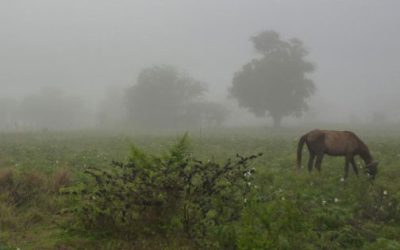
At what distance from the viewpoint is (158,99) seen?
80.9m

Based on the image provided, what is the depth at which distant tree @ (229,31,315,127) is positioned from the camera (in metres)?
65.2

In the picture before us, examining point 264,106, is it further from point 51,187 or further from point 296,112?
point 51,187

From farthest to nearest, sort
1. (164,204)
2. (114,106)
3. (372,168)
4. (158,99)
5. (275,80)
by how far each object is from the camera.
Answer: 1. (114,106)
2. (158,99)
3. (275,80)
4. (372,168)
5. (164,204)

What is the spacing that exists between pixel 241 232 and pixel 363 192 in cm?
597

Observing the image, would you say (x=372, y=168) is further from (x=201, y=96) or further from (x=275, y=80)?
(x=201, y=96)

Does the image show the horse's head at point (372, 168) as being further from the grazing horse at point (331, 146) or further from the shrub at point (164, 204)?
the shrub at point (164, 204)

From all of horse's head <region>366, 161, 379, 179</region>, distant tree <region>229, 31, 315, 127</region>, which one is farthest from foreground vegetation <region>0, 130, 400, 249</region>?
distant tree <region>229, 31, 315, 127</region>

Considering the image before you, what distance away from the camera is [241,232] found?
8891mm

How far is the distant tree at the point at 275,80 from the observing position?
65250 mm

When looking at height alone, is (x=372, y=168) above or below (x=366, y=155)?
below

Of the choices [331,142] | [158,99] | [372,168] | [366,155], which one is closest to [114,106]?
[158,99]

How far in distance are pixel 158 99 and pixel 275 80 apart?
24693 mm

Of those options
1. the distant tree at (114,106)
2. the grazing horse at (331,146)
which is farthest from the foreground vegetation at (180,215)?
the distant tree at (114,106)

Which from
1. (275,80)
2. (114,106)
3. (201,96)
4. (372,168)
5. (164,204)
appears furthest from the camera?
(114,106)
